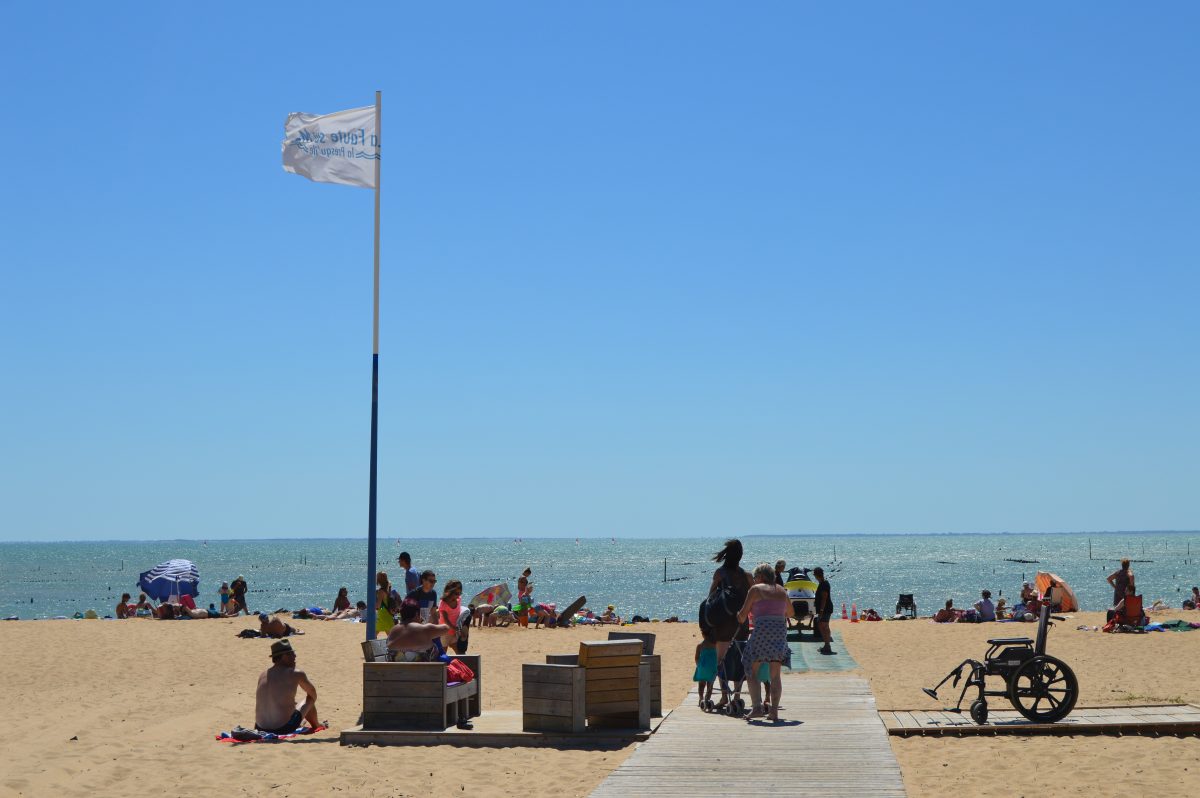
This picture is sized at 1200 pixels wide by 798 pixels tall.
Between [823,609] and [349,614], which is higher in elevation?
[823,609]

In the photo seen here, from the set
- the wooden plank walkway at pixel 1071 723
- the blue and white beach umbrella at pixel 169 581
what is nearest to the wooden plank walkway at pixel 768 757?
the wooden plank walkway at pixel 1071 723

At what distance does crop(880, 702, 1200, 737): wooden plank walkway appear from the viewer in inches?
389

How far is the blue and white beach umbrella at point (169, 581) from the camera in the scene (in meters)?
29.3

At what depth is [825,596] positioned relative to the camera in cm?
1795

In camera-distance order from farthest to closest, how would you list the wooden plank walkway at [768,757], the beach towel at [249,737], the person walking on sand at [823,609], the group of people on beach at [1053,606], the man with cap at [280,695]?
the group of people on beach at [1053,606] < the person walking on sand at [823,609] < the man with cap at [280,695] < the beach towel at [249,737] < the wooden plank walkway at [768,757]

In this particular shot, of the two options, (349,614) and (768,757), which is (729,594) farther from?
→ (349,614)

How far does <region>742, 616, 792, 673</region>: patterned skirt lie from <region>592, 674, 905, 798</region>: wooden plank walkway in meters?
0.55

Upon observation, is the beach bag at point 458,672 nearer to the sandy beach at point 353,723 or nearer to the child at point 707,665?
the sandy beach at point 353,723

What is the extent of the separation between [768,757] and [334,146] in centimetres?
796

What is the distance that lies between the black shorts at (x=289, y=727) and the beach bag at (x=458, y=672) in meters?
1.45

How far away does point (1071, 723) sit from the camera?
10.1m

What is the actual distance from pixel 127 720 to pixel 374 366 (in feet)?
14.2

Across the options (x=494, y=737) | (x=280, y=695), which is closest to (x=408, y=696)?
(x=494, y=737)

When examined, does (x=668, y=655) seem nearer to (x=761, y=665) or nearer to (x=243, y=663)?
(x=243, y=663)
